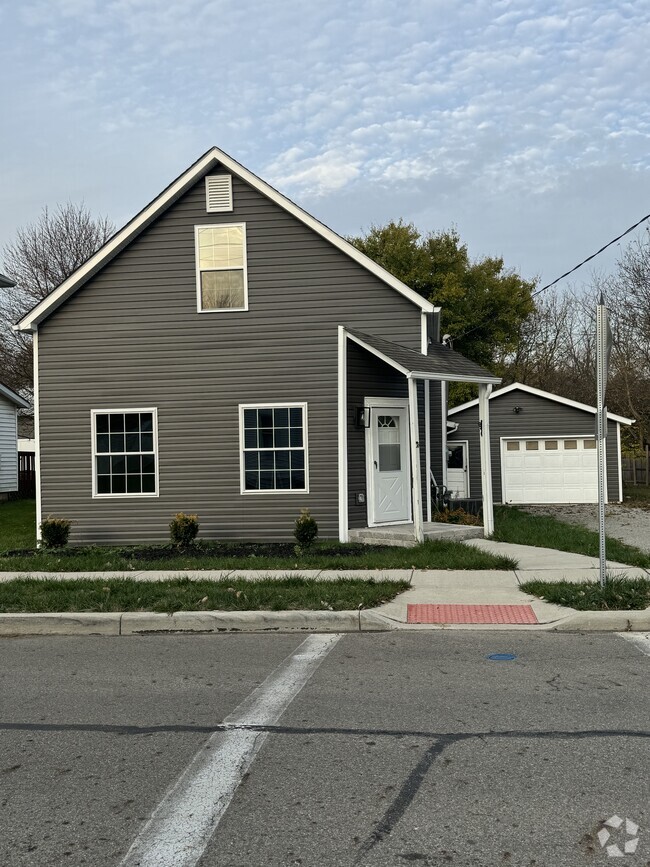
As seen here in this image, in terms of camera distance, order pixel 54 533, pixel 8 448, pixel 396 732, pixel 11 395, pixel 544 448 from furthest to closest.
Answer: pixel 8 448 → pixel 11 395 → pixel 544 448 → pixel 54 533 → pixel 396 732

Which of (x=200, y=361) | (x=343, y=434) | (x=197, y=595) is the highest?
(x=200, y=361)

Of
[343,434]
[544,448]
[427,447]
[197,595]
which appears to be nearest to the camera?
[197,595]

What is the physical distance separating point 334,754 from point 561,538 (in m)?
10.6

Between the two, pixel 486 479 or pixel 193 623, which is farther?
pixel 486 479

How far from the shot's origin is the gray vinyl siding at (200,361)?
1543cm

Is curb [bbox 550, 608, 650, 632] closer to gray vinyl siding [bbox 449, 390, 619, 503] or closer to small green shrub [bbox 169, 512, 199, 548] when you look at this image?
small green shrub [bbox 169, 512, 199, 548]

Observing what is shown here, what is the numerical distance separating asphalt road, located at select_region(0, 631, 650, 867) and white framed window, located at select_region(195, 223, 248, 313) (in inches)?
357

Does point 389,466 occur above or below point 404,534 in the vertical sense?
above

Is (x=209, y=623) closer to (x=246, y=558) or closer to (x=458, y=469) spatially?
(x=246, y=558)

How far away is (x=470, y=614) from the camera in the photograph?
900 cm

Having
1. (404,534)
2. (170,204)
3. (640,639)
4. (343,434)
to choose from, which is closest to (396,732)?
(640,639)

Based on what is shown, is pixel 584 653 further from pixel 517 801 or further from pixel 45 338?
pixel 45 338

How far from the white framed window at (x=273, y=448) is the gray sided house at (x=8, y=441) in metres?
19.0

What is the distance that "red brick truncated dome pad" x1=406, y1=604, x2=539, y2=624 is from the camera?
875 centimetres
